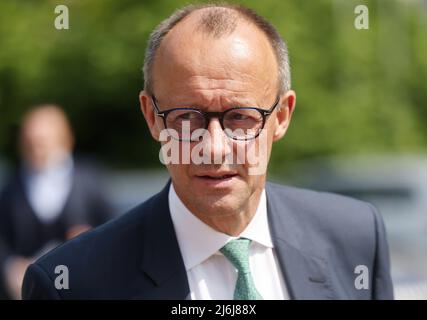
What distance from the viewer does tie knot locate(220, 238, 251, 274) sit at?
2.59 metres

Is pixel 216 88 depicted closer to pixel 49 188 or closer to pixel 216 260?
pixel 216 260

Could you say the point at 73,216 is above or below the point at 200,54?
below

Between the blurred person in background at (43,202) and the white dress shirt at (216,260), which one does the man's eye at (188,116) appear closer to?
the white dress shirt at (216,260)

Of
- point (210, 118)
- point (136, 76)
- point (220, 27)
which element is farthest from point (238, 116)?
point (136, 76)

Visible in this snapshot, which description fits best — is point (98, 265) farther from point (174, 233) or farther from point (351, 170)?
point (351, 170)

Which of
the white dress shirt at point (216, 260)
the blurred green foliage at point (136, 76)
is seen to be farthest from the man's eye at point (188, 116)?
the blurred green foliage at point (136, 76)

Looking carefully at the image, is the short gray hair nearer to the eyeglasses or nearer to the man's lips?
the eyeglasses

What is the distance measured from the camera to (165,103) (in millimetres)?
2553

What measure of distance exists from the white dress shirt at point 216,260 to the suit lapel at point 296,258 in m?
0.03

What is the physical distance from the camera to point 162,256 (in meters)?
2.58

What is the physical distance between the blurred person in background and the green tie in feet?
10.0

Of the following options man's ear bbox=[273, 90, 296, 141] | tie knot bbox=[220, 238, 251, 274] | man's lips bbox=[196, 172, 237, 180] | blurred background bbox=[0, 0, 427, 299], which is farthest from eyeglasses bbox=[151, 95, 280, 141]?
blurred background bbox=[0, 0, 427, 299]
